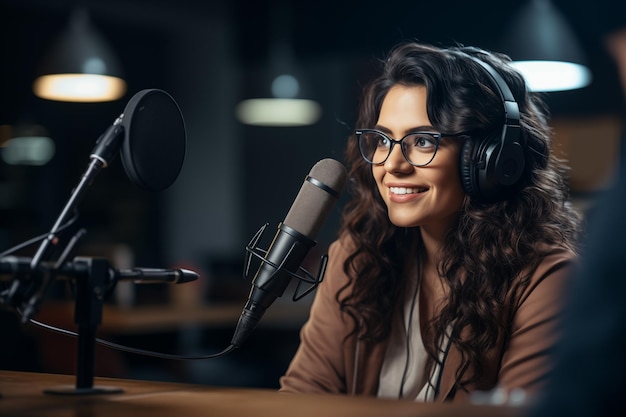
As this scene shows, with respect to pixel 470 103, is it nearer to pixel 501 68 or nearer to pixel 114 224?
pixel 501 68

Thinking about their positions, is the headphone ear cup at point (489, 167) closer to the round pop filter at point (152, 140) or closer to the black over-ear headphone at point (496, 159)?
the black over-ear headphone at point (496, 159)

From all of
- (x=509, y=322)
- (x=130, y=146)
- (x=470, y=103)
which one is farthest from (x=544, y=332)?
(x=130, y=146)

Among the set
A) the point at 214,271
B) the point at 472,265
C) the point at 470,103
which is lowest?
the point at 214,271

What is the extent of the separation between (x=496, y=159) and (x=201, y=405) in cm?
55

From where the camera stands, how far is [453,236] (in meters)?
1.32

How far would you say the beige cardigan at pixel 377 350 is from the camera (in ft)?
3.88

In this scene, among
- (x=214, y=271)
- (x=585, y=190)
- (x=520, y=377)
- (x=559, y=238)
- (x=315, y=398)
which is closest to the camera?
(x=315, y=398)

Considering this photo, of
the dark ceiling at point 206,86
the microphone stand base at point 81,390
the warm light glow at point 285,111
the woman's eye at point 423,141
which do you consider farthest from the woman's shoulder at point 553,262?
the warm light glow at point 285,111

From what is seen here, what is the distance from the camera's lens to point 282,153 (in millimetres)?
5973

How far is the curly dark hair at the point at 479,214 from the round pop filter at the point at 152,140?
1.11 feet

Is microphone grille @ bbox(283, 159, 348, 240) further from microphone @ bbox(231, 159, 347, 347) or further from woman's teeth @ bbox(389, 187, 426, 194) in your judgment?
woman's teeth @ bbox(389, 187, 426, 194)

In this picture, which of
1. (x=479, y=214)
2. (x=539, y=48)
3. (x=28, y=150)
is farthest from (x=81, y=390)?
(x=28, y=150)

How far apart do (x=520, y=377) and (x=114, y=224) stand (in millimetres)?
4733

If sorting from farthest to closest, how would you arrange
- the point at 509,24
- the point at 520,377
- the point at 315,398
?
the point at 509,24, the point at 520,377, the point at 315,398
